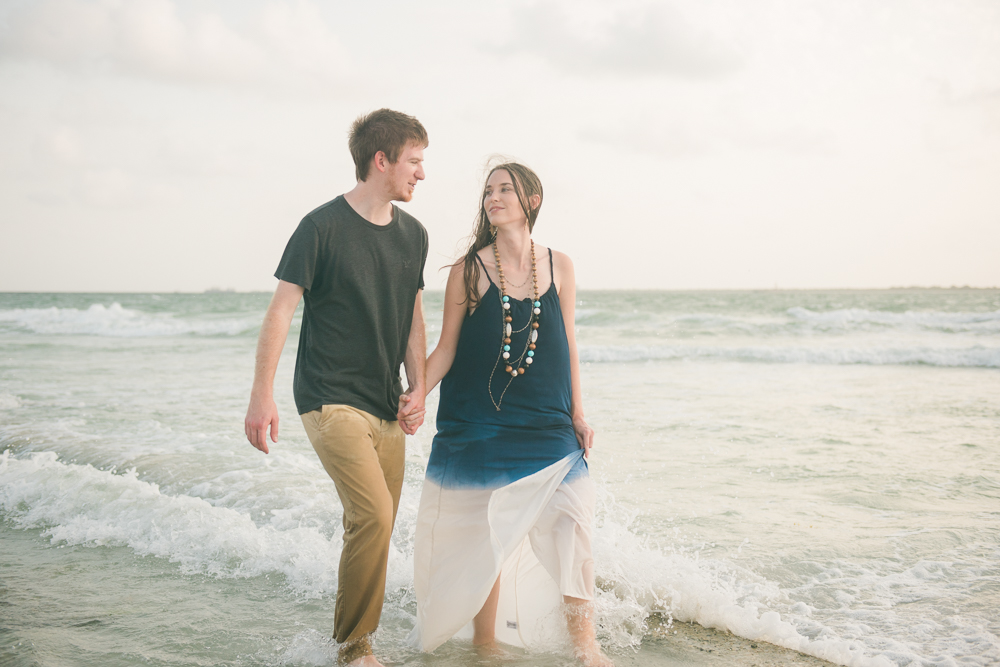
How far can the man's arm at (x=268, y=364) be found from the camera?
2.81 meters

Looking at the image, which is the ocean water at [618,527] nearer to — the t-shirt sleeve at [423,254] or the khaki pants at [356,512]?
the khaki pants at [356,512]

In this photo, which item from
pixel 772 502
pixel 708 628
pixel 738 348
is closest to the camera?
pixel 708 628

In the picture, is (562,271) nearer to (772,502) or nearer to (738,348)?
(772,502)

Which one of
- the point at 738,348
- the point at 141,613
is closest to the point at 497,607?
the point at 141,613

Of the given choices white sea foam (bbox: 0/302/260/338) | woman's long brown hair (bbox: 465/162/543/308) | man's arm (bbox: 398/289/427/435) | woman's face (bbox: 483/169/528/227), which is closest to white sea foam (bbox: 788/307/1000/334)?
white sea foam (bbox: 0/302/260/338)

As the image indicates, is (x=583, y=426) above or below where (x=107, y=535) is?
above

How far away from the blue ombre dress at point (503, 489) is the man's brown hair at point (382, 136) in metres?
0.72

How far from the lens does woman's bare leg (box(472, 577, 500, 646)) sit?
129 inches

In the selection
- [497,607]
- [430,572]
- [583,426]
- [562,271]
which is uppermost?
[562,271]

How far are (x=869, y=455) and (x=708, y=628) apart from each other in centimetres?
415

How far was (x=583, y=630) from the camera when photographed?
9.78 ft

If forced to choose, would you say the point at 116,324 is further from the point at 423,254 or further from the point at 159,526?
the point at 423,254

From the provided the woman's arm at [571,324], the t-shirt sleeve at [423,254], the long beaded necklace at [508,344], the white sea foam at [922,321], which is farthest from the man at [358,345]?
the white sea foam at [922,321]

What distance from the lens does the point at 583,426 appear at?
3244 mm
